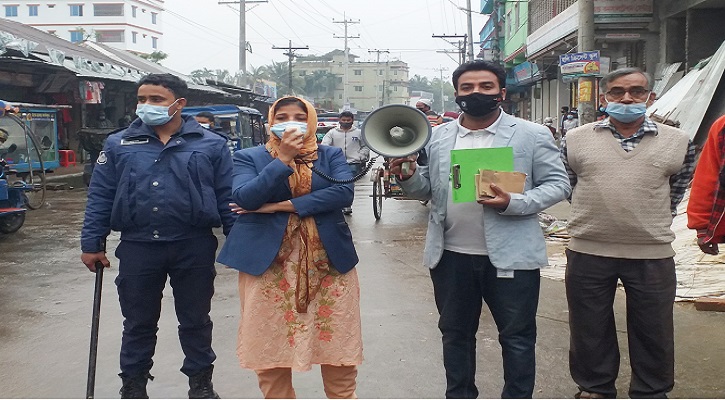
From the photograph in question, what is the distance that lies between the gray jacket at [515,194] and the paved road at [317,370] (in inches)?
42.3

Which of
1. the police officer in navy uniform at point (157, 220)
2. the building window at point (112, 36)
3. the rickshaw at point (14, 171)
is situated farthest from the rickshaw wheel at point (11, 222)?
the building window at point (112, 36)

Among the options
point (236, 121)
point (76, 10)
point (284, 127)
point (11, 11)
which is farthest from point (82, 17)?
point (284, 127)

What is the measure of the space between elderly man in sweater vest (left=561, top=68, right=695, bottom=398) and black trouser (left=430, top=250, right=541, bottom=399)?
16.9 inches

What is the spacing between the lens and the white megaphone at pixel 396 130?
→ 3.04 m

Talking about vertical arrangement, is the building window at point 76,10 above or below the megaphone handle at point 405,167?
above

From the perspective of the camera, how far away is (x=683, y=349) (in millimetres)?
4449

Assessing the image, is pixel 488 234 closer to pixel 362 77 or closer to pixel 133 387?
pixel 133 387

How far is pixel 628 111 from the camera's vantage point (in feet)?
10.8

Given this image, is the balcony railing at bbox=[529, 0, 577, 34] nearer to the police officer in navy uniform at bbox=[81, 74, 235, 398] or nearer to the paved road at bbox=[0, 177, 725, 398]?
the paved road at bbox=[0, 177, 725, 398]

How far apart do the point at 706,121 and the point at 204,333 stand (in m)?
7.11

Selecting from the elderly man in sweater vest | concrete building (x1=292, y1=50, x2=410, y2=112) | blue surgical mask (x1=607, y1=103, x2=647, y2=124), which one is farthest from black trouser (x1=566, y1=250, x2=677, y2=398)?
concrete building (x1=292, y1=50, x2=410, y2=112)

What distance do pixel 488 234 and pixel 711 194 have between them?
1108mm

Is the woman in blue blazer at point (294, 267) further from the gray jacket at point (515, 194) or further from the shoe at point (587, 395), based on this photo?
the shoe at point (587, 395)

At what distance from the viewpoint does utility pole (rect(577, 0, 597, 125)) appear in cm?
1028
